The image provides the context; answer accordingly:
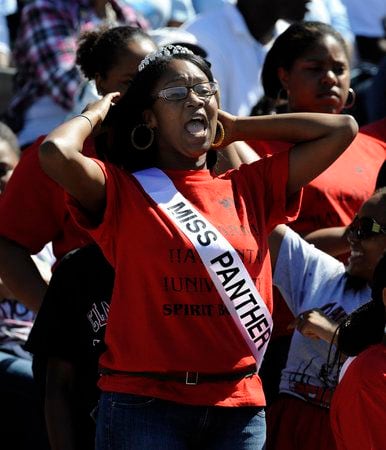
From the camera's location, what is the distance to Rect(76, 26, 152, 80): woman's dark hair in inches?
183

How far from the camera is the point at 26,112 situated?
6391mm

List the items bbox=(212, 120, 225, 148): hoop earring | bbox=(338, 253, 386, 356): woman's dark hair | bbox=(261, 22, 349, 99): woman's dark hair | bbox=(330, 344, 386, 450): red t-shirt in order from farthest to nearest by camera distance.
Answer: bbox=(261, 22, 349, 99): woman's dark hair, bbox=(212, 120, 225, 148): hoop earring, bbox=(338, 253, 386, 356): woman's dark hair, bbox=(330, 344, 386, 450): red t-shirt

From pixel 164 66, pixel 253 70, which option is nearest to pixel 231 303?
pixel 164 66

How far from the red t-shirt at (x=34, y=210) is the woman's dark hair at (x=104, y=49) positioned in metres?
0.38

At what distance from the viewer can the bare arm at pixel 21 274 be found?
4.43m

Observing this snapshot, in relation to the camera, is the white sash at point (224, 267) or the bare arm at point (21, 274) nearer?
the white sash at point (224, 267)

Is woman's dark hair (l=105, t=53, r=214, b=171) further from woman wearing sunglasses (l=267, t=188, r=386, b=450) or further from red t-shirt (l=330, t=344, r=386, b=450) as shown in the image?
red t-shirt (l=330, t=344, r=386, b=450)

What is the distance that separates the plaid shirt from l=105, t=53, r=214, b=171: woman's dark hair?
2339 millimetres

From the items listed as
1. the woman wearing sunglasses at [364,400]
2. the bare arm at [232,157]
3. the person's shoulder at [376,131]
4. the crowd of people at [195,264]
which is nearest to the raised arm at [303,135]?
the crowd of people at [195,264]

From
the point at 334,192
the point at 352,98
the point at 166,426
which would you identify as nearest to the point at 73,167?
the point at 166,426

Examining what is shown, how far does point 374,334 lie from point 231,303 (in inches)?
18.5

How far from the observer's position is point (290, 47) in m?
5.26

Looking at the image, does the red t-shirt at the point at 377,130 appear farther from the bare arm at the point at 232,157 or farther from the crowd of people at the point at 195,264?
the bare arm at the point at 232,157

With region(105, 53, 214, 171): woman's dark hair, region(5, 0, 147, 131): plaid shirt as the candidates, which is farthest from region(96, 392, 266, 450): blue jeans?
region(5, 0, 147, 131): plaid shirt
